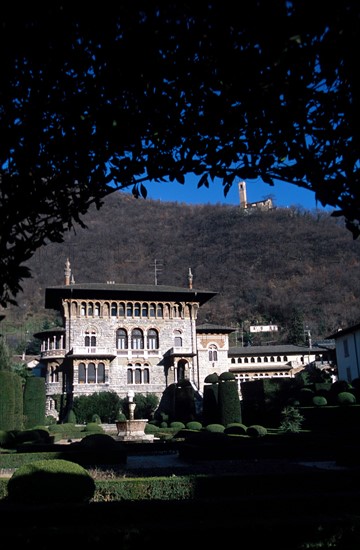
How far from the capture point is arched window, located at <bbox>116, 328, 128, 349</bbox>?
148ft

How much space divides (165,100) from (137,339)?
41353 mm

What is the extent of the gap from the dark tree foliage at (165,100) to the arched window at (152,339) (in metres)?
40.9

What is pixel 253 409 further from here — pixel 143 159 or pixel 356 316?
pixel 356 316

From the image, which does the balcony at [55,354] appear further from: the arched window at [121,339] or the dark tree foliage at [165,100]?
the dark tree foliage at [165,100]

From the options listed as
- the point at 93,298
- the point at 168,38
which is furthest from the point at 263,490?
the point at 93,298

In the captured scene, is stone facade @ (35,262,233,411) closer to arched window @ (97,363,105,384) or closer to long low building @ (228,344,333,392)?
arched window @ (97,363,105,384)

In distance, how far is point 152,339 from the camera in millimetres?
45969

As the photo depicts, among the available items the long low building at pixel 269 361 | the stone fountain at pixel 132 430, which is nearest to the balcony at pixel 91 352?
the stone fountain at pixel 132 430

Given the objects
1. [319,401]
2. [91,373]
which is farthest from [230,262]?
[319,401]

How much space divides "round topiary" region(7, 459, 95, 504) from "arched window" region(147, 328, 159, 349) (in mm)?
34582

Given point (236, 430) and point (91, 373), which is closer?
point (236, 430)

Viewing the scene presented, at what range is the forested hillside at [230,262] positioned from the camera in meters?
103

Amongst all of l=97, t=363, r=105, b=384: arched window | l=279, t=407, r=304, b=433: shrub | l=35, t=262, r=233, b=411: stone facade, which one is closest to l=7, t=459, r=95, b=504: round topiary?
l=279, t=407, r=304, b=433: shrub

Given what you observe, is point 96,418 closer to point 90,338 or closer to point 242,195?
point 90,338
